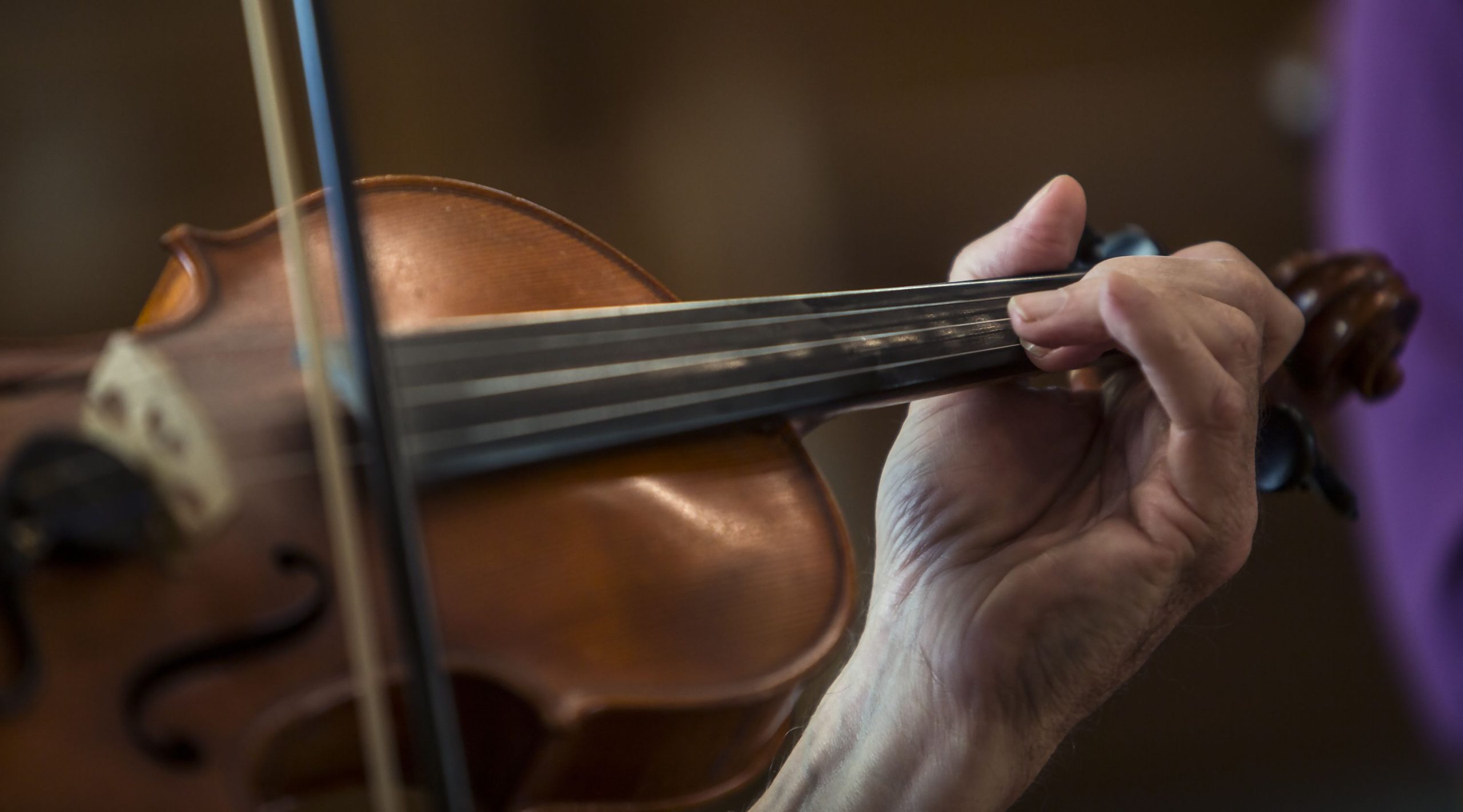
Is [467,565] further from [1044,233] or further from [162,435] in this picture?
[1044,233]

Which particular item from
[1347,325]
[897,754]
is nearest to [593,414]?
[897,754]

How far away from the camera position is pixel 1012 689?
0.64 metres

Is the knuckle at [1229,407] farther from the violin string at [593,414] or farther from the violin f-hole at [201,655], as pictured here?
the violin f-hole at [201,655]

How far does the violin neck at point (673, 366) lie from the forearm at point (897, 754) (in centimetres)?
22

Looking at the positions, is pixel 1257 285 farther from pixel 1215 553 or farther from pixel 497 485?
pixel 497 485

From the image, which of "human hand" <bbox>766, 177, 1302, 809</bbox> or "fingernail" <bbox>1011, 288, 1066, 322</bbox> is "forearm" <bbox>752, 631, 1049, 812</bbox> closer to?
"human hand" <bbox>766, 177, 1302, 809</bbox>

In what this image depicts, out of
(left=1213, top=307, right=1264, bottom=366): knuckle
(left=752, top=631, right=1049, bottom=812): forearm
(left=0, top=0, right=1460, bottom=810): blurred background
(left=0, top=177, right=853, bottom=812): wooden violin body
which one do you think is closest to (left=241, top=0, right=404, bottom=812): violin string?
(left=0, top=177, right=853, bottom=812): wooden violin body

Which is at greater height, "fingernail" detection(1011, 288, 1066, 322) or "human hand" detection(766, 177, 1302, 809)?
"fingernail" detection(1011, 288, 1066, 322)

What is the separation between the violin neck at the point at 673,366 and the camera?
0.44 metres

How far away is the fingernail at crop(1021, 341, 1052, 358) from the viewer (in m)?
0.58

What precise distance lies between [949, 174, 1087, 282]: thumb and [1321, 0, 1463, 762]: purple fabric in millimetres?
486

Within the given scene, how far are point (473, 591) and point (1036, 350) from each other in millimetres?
340

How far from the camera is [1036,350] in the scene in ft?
1.90

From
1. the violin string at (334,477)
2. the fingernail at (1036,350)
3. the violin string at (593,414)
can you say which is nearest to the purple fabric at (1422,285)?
the fingernail at (1036,350)
